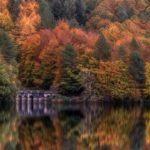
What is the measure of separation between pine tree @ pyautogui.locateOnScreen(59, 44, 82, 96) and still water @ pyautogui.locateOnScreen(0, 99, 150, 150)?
25942 millimetres

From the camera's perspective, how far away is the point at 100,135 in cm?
4350

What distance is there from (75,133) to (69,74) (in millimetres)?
45020

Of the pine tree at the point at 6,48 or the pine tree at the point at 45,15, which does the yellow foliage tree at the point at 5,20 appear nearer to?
the pine tree at the point at 45,15

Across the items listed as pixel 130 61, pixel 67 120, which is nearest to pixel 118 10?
pixel 130 61

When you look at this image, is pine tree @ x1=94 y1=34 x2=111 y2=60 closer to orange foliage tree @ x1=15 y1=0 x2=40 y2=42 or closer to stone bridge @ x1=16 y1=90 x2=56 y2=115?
stone bridge @ x1=16 y1=90 x2=56 y2=115

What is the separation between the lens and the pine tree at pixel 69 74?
3499 inches

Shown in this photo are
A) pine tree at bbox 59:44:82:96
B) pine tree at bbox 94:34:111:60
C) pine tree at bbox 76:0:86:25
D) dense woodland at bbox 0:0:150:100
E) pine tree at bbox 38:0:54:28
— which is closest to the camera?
dense woodland at bbox 0:0:150:100

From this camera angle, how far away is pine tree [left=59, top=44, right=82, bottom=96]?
8888 cm

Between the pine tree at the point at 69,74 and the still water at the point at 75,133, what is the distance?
25.9 m

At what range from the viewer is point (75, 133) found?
44.7m

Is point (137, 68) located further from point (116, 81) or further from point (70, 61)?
point (70, 61)

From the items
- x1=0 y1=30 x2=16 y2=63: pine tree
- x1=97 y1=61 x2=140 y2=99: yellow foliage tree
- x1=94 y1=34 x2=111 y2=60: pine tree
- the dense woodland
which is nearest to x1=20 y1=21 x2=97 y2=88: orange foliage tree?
the dense woodland

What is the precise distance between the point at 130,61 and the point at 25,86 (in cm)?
1777

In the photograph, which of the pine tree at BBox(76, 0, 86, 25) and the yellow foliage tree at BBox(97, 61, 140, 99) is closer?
the yellow foliage tree at BBox(97, 61, 140, 99)
